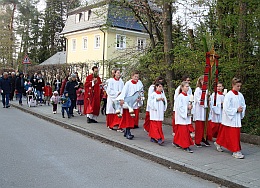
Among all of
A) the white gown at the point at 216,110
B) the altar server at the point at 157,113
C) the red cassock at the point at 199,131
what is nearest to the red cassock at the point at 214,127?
the white gown at the point at 216,110

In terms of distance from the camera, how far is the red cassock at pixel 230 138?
25.3 feet

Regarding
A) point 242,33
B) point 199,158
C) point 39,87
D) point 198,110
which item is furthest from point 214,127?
point 39,87

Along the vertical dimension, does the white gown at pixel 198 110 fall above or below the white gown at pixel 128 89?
below

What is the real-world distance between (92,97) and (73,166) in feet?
19.3

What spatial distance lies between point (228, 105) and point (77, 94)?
8.91m

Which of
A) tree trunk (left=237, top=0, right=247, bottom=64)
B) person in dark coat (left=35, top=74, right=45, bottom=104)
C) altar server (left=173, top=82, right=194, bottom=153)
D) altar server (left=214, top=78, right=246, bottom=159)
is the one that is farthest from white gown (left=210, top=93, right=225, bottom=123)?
person in dark coat (left=35, top=74, right=45, bottom=104)

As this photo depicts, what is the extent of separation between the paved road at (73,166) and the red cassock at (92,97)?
2444 millimetres

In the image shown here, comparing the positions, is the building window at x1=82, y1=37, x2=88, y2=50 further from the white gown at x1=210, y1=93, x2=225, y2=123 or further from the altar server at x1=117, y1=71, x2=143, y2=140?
the white gown at x1=210, y1=93, x2=225, y2=123

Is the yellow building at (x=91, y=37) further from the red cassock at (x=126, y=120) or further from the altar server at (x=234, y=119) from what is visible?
the altar server at (x=234, y=119)

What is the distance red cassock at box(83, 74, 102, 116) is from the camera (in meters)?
12.7

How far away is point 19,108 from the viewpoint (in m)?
18.4

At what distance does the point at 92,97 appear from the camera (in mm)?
12719

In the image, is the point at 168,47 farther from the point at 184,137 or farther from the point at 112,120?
the point at 184,137

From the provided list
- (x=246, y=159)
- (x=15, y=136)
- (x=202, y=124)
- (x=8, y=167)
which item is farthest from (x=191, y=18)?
(x=8, y=167)
